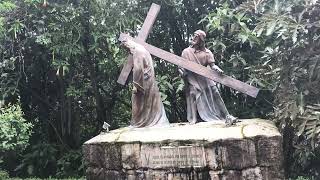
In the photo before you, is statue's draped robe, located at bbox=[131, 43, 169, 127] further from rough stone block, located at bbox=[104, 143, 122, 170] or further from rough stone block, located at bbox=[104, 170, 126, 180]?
rough stone block, located at bbox=[104, 170, 126, 180]

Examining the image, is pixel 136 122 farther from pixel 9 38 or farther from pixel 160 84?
pixel 9 38

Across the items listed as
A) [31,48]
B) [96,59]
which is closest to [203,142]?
[96,59]

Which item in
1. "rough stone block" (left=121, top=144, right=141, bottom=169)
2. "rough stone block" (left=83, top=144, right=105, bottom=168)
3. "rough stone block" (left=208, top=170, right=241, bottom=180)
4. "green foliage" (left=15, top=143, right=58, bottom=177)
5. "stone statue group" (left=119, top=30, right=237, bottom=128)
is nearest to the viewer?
"rough stone block" (left=208, top=170, right=241, bottom=180)

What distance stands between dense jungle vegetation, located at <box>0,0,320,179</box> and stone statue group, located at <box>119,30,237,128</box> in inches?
46.1

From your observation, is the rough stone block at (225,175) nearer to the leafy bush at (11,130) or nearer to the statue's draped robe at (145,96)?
the statue's draped robe at (145,96)

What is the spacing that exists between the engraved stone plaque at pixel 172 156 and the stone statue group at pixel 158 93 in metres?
0.99

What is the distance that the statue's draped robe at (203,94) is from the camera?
838 centimetres

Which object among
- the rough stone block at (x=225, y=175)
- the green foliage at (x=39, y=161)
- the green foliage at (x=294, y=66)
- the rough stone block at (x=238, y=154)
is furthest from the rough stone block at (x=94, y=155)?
the green foliage at (x=39, y=161)

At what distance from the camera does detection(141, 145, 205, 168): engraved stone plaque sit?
23.3ft

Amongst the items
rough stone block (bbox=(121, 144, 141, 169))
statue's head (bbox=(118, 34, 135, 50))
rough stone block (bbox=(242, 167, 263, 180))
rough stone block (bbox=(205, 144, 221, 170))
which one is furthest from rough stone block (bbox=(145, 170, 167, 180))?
statue's head (bbox=(118, 34, 135, 50))

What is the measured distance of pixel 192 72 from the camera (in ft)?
27.9

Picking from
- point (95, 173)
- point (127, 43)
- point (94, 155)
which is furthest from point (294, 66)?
point (95, 173)

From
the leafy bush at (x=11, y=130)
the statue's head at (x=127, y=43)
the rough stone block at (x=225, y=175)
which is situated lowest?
the rough stone block at (x=225, y=175)

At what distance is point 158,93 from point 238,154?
6.83 feet
